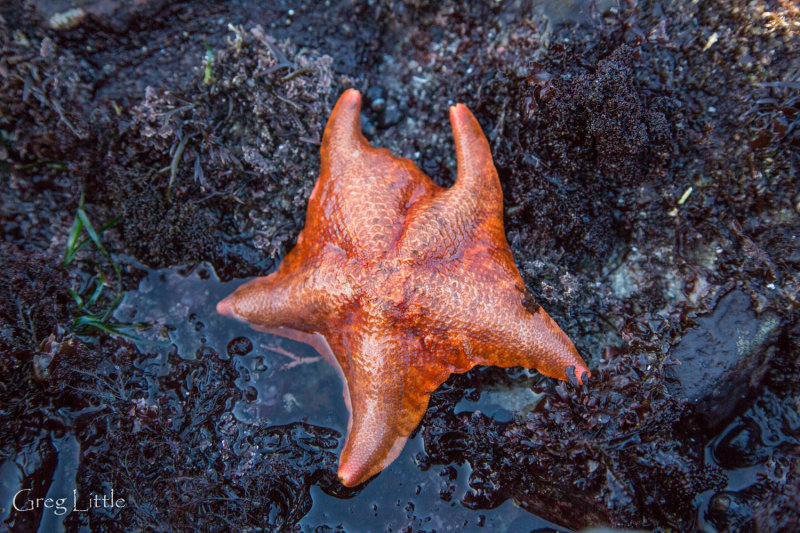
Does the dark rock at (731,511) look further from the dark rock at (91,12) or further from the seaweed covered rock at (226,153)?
the dark rock at (91,12)

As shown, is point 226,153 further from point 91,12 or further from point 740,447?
point 740,447

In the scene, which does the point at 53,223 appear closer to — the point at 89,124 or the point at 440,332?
the point at 89,124

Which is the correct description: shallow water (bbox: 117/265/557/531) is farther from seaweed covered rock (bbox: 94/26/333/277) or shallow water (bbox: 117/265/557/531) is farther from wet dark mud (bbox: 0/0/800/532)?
seaweed covered rock (bbox: 94/26/333/277)

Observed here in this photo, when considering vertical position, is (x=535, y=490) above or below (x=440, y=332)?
below

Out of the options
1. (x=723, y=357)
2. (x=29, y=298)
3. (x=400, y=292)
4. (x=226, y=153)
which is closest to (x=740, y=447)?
(x=723, y=357)

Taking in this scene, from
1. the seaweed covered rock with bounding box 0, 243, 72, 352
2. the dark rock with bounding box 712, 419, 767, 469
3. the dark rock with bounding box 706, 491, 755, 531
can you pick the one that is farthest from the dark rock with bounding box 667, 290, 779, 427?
the seaweed covered rock with bounding box 0, 243, 72, 352

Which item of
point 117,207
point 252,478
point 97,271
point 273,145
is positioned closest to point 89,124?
point 117,207

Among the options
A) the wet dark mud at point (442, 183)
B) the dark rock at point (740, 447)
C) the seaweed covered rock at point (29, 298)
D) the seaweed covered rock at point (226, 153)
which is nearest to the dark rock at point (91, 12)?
the wet dark mud at point (442, 183)
